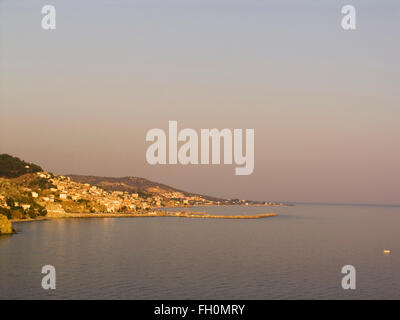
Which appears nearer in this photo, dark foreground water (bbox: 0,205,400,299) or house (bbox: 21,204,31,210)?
dark foreground water (bbox: 0,205,400,299)

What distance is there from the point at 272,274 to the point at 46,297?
85.5ft

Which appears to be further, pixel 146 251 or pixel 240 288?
pixel 146 251

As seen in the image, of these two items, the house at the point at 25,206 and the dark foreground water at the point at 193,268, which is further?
the house at the point at 25,206

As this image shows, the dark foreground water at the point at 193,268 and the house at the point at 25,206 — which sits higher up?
the house at the point at 25,206

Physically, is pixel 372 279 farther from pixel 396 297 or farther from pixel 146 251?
pixel 146 251

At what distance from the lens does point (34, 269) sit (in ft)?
170

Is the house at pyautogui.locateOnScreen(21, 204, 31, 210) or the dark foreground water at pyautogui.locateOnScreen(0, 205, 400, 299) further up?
the house at pyautogui.locateOnScreen(21, 204, 31, 210)

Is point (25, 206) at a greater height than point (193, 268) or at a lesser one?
greater

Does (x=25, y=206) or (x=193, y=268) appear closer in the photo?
(x=193, y=268)
